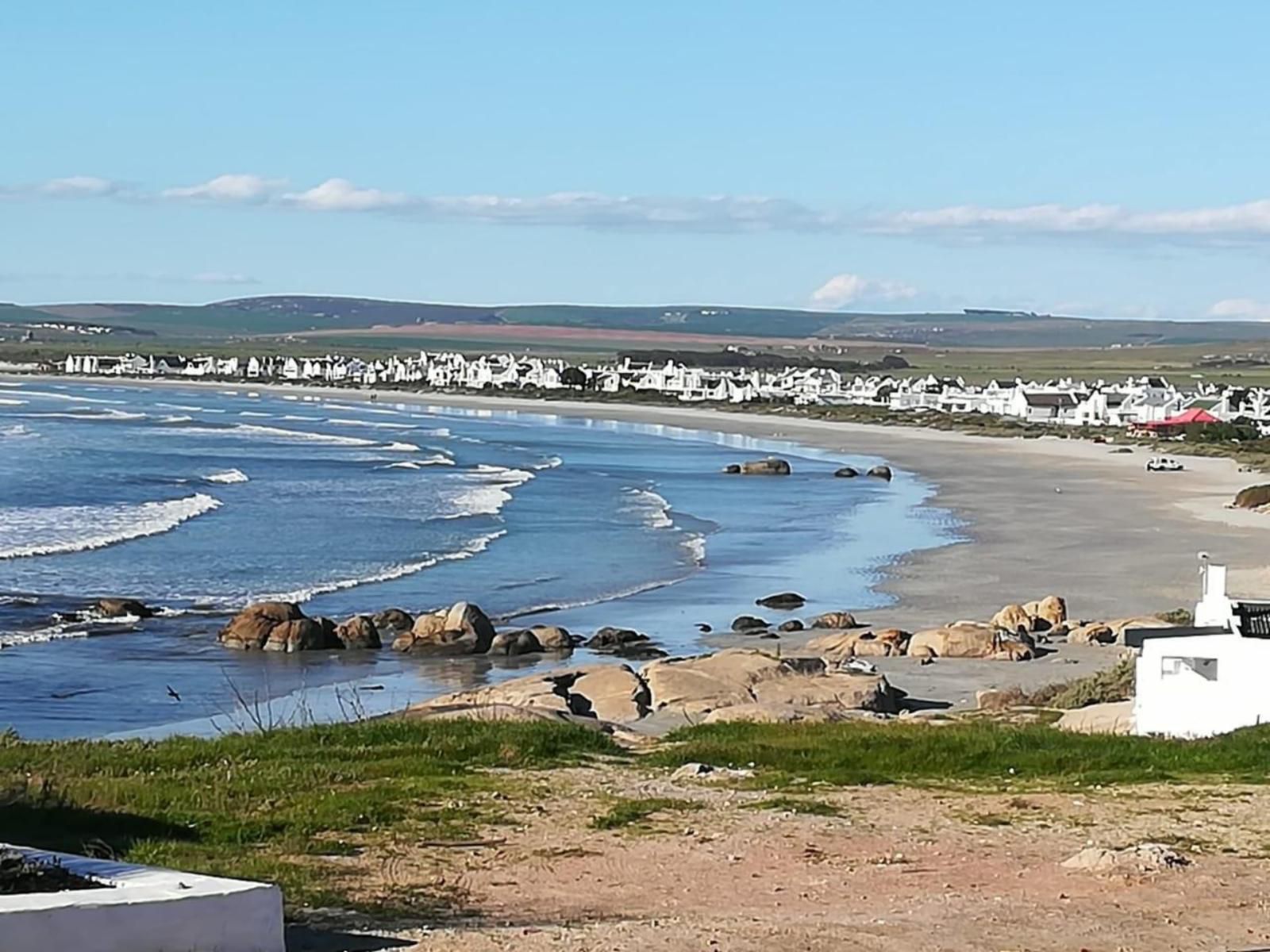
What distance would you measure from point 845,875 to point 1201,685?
6749mm

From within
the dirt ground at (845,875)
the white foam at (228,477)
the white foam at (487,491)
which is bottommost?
the white foam at (228,477)

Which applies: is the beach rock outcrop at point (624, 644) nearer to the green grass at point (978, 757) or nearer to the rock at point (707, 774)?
the green grass at point (978, 757)

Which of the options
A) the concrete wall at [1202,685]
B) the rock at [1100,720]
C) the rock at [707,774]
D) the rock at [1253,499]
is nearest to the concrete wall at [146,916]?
the rock at [707,774]

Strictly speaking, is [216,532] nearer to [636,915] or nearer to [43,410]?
[636,915]

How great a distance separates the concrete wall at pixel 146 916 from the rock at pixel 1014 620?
21.6 m

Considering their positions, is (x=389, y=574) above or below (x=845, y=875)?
below

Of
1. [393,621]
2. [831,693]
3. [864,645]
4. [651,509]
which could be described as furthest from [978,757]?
[651,509]

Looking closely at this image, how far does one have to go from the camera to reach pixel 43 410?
119 metres

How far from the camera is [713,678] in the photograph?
20.9 meters

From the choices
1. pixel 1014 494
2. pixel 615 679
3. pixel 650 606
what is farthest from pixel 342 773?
pixel 1014 494

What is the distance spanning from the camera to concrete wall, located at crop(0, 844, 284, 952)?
6.84 meters

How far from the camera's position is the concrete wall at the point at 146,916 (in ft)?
22.4

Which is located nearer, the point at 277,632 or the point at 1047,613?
the point at 277,632

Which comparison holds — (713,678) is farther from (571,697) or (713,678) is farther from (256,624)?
(256,624)
